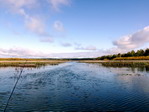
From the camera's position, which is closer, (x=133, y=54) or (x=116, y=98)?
(x=116, y=98)

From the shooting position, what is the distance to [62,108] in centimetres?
998

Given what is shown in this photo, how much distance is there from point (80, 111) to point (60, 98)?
130 inches

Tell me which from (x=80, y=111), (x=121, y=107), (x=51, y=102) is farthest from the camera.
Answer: (x=51, y=102)

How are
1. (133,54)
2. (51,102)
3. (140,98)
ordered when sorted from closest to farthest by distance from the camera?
(51,102)
(140,98)
(133,54)

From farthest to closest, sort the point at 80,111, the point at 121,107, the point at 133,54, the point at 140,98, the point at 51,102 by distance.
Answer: the point at 133,54 < the point at 140,98 < the point at 51,102 < the point at 121,107 < the point at 80,111

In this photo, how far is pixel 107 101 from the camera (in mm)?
11438

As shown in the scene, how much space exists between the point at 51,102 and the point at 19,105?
241 centimetres

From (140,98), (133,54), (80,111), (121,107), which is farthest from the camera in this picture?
(133,54)

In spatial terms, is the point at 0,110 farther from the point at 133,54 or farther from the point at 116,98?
the point at 133,54

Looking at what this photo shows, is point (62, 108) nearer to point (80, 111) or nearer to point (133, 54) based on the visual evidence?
point (80, 111)

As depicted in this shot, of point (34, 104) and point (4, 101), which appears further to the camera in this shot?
point (4, 101)

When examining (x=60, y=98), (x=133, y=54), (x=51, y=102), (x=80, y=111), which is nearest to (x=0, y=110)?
(x=51, y=102)

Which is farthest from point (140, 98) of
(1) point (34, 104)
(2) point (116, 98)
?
→ (1) point (34, 104)

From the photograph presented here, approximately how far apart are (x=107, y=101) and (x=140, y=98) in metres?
3.09
